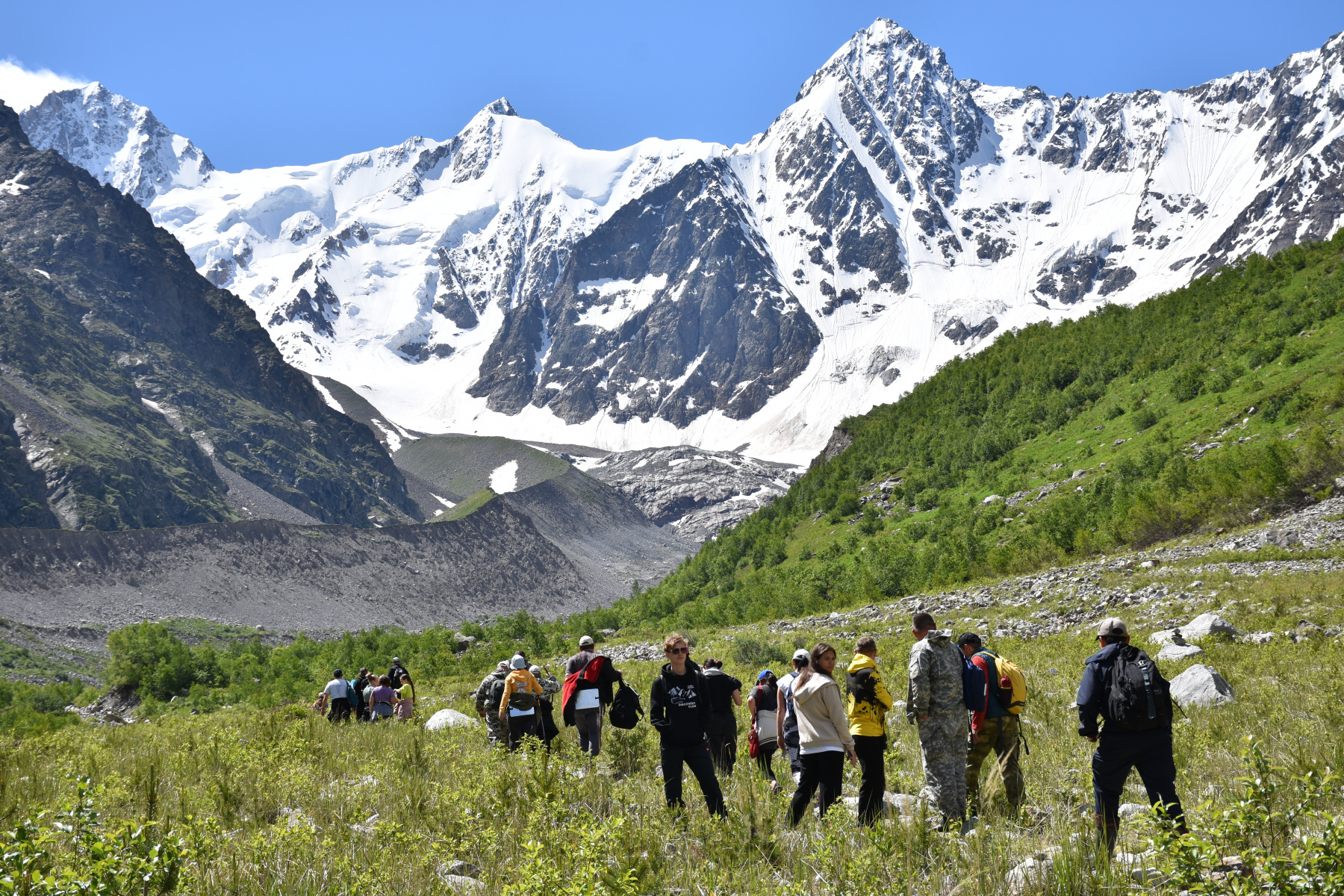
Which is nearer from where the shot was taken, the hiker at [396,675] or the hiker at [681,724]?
the hiker at [681,724]

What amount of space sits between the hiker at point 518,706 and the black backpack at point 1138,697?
24.7ft

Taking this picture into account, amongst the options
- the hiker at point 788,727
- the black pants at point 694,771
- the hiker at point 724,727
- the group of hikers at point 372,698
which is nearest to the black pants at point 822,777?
the black pants at point 694,771

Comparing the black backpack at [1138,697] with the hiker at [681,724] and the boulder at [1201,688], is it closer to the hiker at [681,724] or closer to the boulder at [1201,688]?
the hiker at [681,724]

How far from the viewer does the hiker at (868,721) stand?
24.0ft

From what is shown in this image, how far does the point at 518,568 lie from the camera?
9050 cm

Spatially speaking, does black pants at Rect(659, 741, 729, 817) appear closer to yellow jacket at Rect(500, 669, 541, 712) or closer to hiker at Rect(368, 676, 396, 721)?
yellow jacket at Rect(500, 669, 541, 712)

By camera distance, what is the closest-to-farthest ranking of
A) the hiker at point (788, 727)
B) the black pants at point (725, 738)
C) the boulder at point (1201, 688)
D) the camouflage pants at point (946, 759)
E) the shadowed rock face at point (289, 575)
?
the camouflage pants at point (946, 759), the hiker at point (788, 727), the black pants at point (725, 738), the boulder at point (1201, 688), the shadowed rock face at point (289, 575)

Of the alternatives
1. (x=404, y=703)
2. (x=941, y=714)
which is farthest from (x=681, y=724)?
(x=404, y=703)

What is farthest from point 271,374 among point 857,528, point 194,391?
point 857,528

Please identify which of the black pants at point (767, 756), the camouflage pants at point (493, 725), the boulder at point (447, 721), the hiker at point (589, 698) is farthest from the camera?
the boulder at point (447, 721)

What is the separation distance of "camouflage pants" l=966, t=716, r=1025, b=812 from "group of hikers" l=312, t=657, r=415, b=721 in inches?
459

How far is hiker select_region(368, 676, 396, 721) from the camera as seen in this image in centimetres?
1603

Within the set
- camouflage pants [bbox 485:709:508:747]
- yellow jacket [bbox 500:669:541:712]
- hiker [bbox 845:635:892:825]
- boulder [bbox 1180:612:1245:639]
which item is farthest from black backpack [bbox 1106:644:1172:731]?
boulder [bbox 1180:612:1245:639]

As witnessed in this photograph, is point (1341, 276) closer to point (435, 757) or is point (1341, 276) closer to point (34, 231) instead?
point (435, 757)
